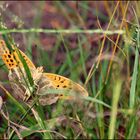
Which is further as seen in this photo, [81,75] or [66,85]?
[81,75]

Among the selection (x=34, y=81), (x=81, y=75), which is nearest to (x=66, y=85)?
(x=34, y=81)

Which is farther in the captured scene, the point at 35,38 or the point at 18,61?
the point at 35,38

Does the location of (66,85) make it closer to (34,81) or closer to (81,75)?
(34,81)

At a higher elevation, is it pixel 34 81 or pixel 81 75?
pixel 34 81

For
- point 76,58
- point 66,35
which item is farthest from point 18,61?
point 66,35

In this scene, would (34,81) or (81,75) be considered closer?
(34,81)

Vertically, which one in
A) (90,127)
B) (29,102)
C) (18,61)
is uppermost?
(18,61)

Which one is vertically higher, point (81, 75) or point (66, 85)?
point (66, 85)

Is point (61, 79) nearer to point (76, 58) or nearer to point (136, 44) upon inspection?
point (136, 44)
